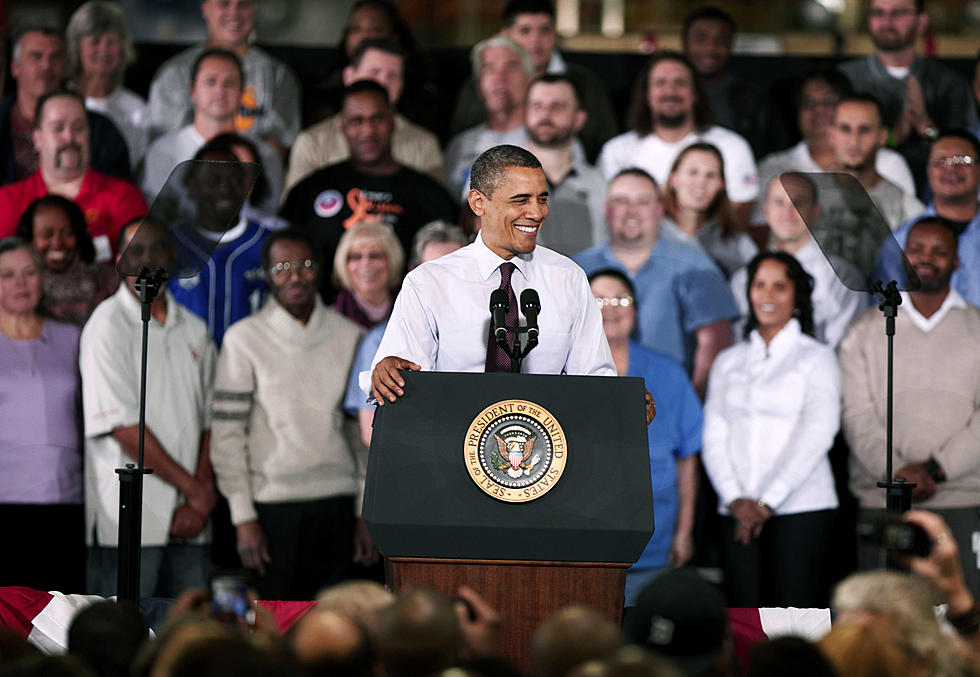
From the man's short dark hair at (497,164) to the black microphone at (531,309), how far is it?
1.77ft

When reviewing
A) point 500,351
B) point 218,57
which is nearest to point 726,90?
point 218,57

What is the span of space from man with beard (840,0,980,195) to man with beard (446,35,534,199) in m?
1.68

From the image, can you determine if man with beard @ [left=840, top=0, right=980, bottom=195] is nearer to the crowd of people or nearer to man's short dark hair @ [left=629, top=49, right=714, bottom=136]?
the crowd of people

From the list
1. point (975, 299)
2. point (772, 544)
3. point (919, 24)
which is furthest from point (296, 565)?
point (919, 24)

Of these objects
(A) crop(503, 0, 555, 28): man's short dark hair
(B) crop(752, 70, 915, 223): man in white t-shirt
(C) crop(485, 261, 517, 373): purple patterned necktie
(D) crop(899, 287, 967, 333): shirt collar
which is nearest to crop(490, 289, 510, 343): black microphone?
(C) crop(485, 261, 517, 373): purple patterned necktie

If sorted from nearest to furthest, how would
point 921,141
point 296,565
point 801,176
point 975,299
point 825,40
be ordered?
point 801,176, point 296,565, point 975,299, point 921,141, point 825,40

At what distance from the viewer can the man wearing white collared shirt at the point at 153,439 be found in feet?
17.3

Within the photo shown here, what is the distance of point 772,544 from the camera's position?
543 cm

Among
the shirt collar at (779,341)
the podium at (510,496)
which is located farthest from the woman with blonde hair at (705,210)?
the podium at (510,496)

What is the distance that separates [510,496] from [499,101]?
3.49 m

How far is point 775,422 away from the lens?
18.0 ft

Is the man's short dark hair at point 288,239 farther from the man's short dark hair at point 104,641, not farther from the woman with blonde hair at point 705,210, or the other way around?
the man's short dark hair at point 104,641

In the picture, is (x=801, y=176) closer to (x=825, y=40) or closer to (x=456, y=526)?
(x=456, y=526)

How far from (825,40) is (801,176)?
14.3 ft
